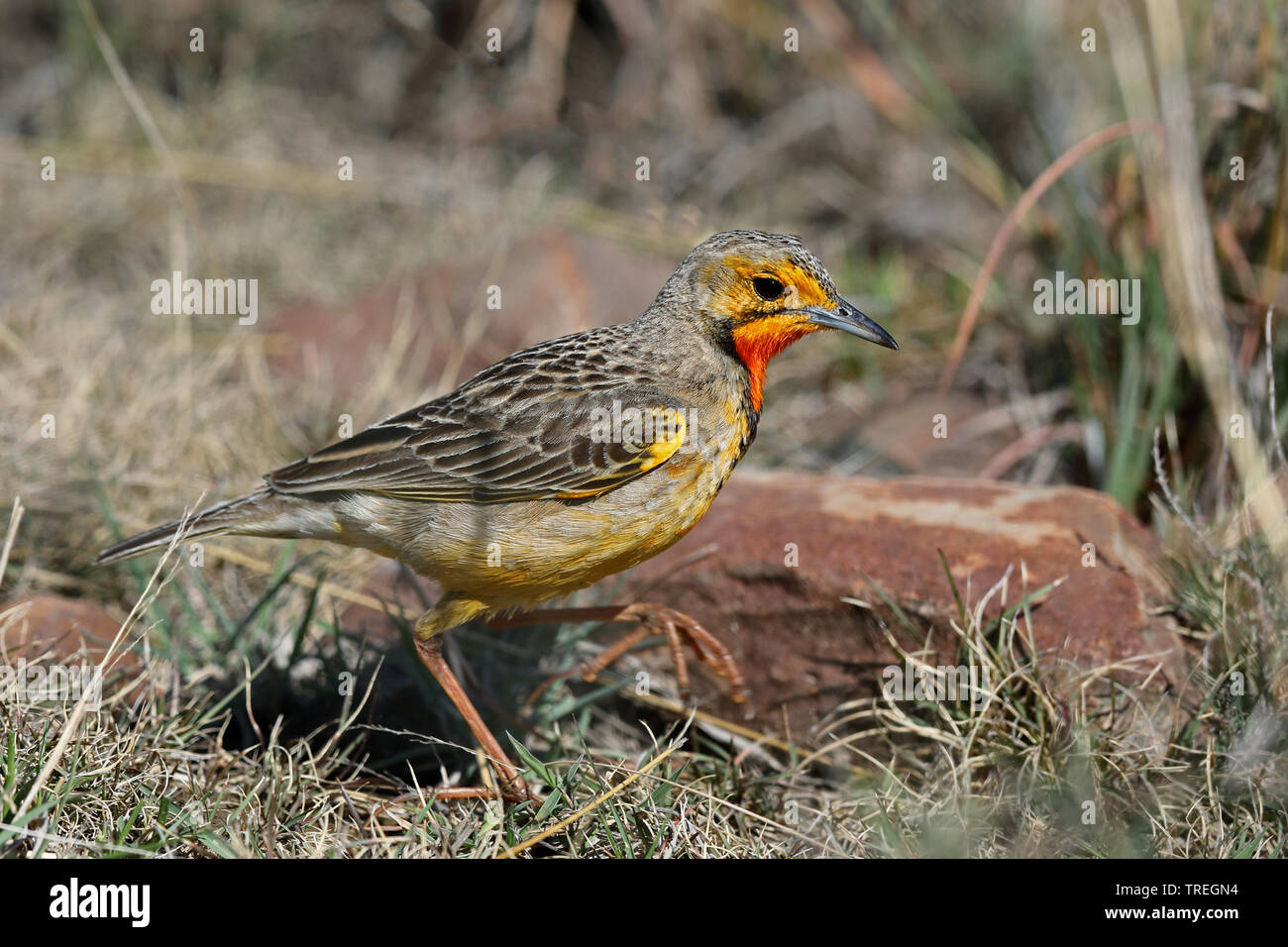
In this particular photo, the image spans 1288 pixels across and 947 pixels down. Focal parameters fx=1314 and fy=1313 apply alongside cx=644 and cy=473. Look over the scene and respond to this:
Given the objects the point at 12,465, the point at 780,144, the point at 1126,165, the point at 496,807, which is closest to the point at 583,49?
the point at 780,144

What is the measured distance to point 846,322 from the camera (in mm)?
4266

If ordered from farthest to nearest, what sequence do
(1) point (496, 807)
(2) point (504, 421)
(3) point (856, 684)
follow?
(3) point (856, 684) → (2) point (504, 421) → (1) point (496, 807)

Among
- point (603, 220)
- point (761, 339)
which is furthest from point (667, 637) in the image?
point (603, 220)

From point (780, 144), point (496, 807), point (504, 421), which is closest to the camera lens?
point (496, 807)

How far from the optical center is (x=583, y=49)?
10.6 m

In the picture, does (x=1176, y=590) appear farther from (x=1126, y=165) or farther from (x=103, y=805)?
(x=103, y=805)

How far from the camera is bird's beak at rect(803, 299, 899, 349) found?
426cm

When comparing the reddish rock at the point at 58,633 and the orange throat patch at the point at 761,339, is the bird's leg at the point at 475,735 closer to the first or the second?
the reddish rock at the point at 58,633

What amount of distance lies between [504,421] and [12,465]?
8.29 feet

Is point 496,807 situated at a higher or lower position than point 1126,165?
lower
